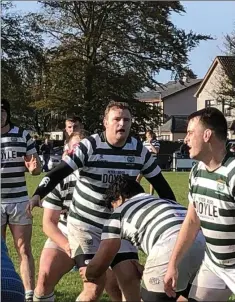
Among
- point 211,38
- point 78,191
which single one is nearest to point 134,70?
point 211,38

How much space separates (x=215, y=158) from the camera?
428 centimetres

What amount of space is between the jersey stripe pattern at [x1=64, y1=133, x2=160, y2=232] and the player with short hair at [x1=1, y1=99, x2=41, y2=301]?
1081 millimetres

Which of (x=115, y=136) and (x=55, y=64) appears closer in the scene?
(x=115, y=136)

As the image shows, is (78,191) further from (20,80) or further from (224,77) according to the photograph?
(224,77)

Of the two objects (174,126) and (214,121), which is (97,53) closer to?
(174,126)

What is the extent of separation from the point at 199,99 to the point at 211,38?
77.0 feet

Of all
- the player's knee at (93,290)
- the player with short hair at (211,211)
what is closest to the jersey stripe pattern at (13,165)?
the player's knee at (93,290)

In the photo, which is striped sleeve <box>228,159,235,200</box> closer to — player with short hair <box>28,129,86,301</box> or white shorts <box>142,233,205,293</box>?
white shorts <box>142,233,205,293</box>

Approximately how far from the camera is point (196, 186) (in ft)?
14.6

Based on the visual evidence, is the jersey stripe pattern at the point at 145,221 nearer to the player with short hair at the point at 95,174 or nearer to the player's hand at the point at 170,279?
the player's hand at the point at 170,279

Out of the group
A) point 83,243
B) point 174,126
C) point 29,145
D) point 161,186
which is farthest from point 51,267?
point 174,126

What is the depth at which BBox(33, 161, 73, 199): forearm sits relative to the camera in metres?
5.20

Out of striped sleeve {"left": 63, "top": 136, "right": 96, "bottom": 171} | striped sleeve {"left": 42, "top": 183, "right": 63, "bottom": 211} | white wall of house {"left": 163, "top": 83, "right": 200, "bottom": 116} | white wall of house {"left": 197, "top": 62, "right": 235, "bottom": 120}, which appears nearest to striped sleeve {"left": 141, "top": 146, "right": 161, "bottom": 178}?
striped sleeve {"left": 63, "top": 136, "right": 96, "bottom": 171}

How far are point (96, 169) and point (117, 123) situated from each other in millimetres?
401
